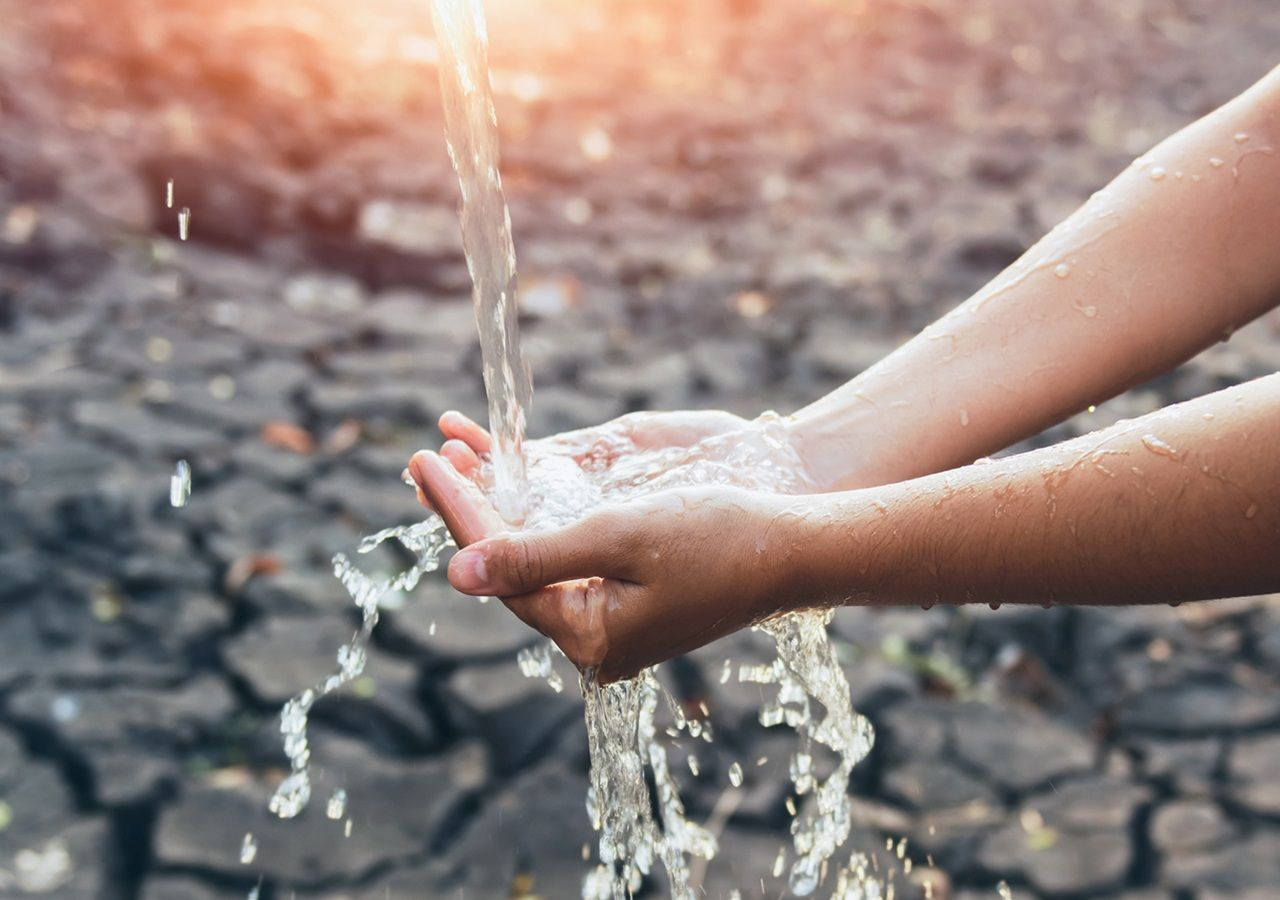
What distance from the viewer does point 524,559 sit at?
141 centimetres

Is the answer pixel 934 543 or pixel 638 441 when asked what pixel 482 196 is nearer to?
pixel 638 441

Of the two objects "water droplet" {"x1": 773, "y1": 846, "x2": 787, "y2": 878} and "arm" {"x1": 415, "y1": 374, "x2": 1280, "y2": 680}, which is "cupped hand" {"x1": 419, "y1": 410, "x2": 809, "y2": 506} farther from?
"water droplet" {"x1": 773, "y1": 846, "x2": 787, "y2": 878}

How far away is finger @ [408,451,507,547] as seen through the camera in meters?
1.55

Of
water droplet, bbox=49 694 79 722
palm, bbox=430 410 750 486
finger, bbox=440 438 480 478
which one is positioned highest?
palm, bbox=430 410 750 486

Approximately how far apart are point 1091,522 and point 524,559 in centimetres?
61

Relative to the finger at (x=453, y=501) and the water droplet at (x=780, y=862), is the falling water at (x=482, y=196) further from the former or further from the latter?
the water droplet at (x=780, y=862)

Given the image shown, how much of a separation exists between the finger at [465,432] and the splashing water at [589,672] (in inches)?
1.0

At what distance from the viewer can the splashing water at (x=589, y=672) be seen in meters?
1.79

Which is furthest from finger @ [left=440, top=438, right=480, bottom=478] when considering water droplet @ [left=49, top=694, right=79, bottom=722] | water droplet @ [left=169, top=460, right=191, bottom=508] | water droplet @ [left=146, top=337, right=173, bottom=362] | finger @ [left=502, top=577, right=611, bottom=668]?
water droplet @ [left=146, top=337, right=173, bottom=362]

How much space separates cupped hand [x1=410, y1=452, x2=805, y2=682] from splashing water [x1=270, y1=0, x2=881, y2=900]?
107 millimetres

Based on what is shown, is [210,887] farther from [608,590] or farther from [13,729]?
[608,590]

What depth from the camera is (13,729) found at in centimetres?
240

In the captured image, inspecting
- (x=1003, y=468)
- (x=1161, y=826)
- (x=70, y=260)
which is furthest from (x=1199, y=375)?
(x=70, y=260)

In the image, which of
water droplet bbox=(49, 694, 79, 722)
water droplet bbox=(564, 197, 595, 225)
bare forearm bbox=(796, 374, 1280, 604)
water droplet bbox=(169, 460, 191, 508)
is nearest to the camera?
bare forearm bbox=(796, 374, 1280, 604)
